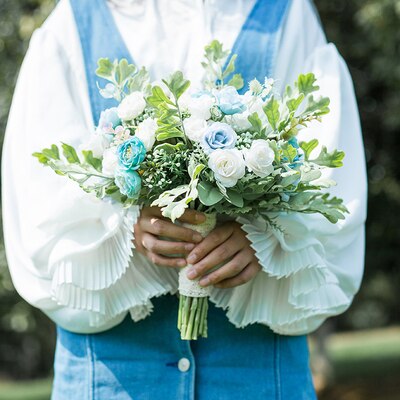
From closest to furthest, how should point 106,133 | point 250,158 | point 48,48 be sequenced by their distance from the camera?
point 250,158 < point 106,133 < point 48,48

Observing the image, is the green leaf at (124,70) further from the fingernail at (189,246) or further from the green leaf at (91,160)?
the fingernail at (189,246)

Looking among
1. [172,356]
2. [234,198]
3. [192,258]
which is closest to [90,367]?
[172,356]

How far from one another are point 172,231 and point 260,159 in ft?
1.19

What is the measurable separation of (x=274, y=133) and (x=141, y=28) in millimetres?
701

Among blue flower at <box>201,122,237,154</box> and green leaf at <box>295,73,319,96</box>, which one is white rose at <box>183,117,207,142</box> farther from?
green leaf at <box>295,73,319,96</box>

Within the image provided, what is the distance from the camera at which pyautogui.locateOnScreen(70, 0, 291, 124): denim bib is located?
259 cm

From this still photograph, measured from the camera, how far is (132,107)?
227 cm

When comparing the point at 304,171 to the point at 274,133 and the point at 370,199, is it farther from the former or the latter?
the point at 370,199

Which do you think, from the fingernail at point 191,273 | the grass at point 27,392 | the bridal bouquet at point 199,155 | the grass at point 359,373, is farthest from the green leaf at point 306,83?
the grass at point 27,392

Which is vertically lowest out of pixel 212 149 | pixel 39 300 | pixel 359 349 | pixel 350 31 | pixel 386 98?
pixel 359 349

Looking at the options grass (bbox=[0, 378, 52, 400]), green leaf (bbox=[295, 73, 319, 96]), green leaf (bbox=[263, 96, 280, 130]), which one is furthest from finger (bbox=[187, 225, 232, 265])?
grass (bbox=[0, 378, 52, 400])

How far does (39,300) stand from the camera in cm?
254

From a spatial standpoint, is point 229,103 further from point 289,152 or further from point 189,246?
point 189,246

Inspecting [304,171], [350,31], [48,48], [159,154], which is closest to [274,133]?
[304,171]
